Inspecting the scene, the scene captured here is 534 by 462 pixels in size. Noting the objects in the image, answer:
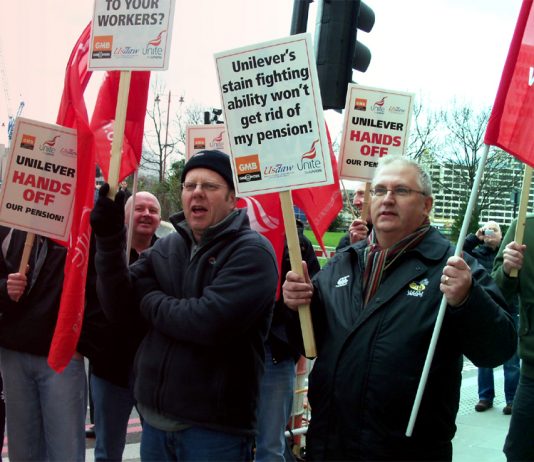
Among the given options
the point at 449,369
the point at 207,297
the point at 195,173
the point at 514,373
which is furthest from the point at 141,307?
the point at 514,373

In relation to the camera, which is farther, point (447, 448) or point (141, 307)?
point (141, 307)

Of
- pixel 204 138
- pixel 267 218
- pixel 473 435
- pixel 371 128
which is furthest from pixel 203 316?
pixel 473 435

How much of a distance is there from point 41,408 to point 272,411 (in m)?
1.41

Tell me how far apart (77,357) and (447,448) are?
2.18 meters

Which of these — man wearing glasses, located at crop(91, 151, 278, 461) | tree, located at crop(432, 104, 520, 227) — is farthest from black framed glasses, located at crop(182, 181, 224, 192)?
tree, located at crop(432, 104, 520, 227)

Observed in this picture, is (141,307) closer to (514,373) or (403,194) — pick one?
(403,194)

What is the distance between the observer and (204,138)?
577 centimetres

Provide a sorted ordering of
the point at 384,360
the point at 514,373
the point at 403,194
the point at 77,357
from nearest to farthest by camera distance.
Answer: the point at 384,360 → the point at 403,194 → the point at 77,357 → the point at 514,373

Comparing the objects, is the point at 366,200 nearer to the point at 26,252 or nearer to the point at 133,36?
the point at 133,36

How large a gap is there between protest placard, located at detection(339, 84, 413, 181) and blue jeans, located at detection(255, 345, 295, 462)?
61.6 inches

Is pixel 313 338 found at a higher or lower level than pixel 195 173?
lower

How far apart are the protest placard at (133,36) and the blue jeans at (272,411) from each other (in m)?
1.92

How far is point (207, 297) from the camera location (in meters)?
2.72

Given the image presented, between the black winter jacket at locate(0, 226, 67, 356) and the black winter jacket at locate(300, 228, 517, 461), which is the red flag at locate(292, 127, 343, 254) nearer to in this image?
the black winter jacket at locate(0, 226, 67, 356)
